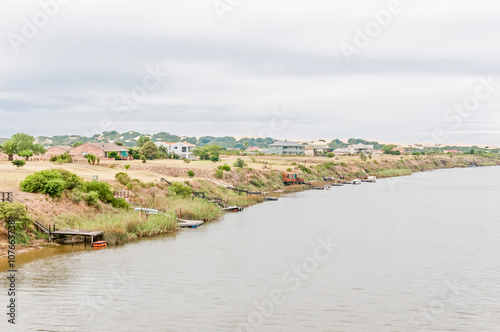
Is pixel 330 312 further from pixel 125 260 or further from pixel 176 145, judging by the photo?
pixel 176 145

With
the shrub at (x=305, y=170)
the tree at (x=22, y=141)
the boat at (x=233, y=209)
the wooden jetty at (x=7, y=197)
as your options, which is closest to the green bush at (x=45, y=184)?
the wooden jetty at (x=7, y=197)

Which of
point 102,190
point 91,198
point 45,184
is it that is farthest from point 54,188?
point 102,190

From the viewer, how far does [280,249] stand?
4481 cm

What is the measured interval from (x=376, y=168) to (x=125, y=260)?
6071 inches

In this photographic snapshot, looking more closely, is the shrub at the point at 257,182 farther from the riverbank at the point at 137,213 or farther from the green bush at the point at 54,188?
the green bush at the point at 54,188

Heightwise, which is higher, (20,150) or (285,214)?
(20,150)

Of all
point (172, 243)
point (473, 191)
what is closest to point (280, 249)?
point (172, 243)

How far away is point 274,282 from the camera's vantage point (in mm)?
33531

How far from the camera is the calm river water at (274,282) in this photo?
85.6ft

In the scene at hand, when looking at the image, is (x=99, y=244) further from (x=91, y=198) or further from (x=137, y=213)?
(x=91, y=198)

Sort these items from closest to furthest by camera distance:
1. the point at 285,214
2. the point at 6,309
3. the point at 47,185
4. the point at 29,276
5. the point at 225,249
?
the point at 6,309, the point at 29,276, the point at 225,249, the point at 47,185, the point at 285,214

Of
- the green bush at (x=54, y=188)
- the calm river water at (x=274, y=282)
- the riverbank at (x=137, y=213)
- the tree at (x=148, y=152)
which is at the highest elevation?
the tree at (x=148, y=152)

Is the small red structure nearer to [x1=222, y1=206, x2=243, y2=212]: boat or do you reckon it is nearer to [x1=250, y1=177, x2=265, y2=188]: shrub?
[x1=250, y1=177, x2=265, y2=188]: shrub

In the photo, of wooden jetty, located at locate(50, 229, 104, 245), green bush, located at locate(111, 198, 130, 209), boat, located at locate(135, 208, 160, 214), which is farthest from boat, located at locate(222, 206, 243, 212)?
wooden jetty, located at locate(50, 229, 104, 245)
